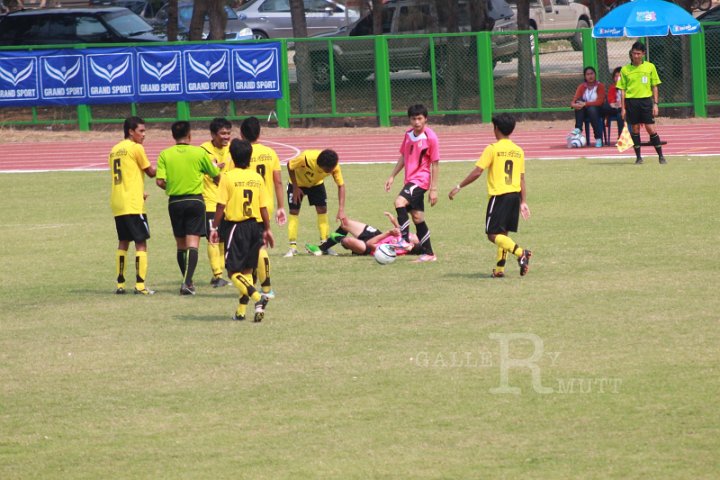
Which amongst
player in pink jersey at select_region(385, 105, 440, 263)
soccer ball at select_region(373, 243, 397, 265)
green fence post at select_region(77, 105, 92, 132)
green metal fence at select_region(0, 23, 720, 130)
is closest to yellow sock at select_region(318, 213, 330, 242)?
soccer ball at select_region(373, 243, 397, 265)

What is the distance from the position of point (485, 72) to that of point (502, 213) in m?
18.3

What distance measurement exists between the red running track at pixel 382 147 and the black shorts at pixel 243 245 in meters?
13.8

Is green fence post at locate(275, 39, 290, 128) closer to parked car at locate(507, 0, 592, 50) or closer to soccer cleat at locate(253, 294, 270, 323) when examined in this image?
parked car at locate(507, 0, 592, 50)

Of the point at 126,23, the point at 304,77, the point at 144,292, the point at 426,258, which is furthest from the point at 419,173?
the point at 126,23

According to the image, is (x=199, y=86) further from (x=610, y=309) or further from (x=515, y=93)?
(x=610, y=309)

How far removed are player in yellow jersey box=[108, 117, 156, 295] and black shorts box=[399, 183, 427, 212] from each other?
2.81 metres

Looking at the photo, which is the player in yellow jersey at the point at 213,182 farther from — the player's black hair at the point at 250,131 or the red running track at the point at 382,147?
the red running track at the point at 382,147

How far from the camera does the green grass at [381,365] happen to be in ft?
22.2

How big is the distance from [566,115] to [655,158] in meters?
7.71

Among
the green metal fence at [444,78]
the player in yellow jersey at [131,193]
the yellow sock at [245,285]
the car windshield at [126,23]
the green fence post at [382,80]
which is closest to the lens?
the yellow sock at [245,285]

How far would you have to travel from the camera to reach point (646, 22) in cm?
2516

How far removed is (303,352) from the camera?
29.9 feet

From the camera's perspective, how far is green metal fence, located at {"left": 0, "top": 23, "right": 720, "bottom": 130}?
2895 centimetres

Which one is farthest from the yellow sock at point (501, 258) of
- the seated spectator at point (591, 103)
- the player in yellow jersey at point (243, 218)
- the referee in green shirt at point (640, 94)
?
the seated spectator at point (591, 103)
